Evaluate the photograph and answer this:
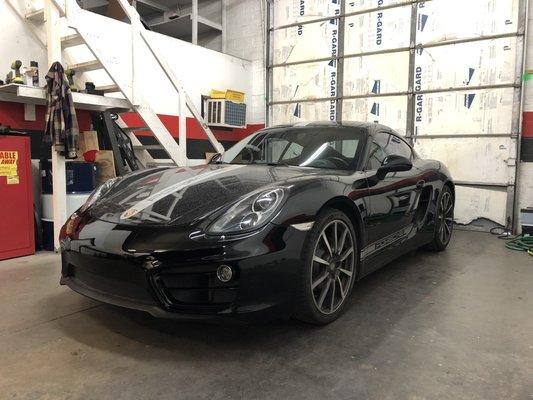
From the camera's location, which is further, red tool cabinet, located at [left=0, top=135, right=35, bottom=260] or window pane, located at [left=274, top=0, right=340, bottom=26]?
window pane, located at [left=274, top=0, right=340, bottom=26]

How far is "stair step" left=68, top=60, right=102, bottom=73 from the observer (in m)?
4.23

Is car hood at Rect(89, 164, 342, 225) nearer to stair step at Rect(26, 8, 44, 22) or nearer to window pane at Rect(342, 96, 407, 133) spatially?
stair step at Rect(26, 8, 44, 22)

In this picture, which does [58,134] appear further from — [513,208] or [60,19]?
[513,208]

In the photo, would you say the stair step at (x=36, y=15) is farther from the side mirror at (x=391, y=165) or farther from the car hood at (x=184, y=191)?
the side mirror at (x=391, y=165)

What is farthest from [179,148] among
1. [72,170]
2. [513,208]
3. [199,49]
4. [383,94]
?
[513,208]

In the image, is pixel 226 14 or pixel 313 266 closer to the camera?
pixel 313 266

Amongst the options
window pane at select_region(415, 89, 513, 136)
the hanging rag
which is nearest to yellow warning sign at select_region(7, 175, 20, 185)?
the hanging rag

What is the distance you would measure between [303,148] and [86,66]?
285cm

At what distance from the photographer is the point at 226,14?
7258 mm

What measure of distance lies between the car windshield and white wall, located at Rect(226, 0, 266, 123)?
4176 millimetres

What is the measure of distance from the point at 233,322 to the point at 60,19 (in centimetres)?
334

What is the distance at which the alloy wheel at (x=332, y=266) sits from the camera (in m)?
1.99

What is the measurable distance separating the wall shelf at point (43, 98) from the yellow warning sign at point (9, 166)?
1.67 feet

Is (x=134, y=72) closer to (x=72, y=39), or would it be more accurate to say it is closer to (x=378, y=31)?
(x=72, y=39)
